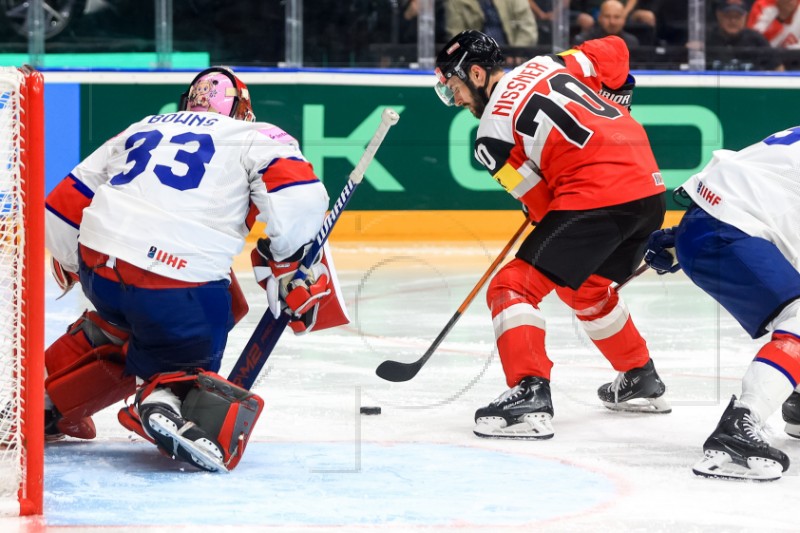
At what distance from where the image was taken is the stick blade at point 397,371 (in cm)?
363

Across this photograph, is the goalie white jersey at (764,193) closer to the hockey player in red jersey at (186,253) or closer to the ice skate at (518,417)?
the ice skate at (518,417)

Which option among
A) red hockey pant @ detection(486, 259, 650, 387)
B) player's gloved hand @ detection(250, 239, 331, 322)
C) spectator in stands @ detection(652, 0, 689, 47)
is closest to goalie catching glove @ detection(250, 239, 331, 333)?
player's gloved hand @ detection(250, 239, 331, 322)

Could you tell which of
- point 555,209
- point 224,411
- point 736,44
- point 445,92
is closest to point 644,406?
point 555,209

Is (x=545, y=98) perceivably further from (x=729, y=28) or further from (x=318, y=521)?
(x=729, y=28)

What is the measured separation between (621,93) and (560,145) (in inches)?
23.7

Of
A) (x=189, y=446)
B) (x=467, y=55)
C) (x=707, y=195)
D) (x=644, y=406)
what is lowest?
(x=644, y=406)

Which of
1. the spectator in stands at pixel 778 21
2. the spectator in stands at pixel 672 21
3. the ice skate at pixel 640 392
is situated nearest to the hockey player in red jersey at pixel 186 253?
the ice skate at pixel 640 392

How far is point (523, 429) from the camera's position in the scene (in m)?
3.14

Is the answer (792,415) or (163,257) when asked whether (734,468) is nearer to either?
(792,415)

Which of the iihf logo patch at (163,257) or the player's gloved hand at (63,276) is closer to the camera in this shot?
the iihf logo patch at (163,257)

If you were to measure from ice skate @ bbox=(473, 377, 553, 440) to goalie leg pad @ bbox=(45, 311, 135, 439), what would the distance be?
845 millimetres

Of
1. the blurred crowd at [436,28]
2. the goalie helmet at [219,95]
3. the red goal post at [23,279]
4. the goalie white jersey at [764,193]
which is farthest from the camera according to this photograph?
the blurred crowd at [436,28]

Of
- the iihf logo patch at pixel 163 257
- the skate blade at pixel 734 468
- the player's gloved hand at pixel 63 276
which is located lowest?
the skate blade at pixel 734 468

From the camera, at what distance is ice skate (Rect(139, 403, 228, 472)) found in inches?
104
